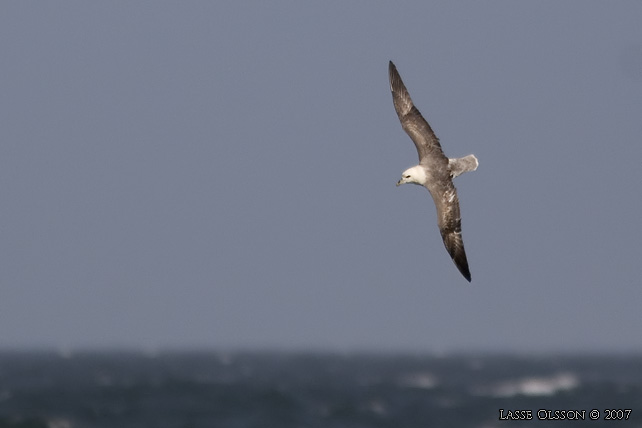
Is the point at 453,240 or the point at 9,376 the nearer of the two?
the point at 453,240

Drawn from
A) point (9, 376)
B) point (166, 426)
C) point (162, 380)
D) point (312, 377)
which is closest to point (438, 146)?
point (166, 426)

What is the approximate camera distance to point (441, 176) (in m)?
22.9

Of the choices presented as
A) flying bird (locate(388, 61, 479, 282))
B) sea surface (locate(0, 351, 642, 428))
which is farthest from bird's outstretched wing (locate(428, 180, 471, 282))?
sea surface (locate(0, 351, 642, 428))

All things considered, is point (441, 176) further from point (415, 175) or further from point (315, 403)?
point (315, 403)

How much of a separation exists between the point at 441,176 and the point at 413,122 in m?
1.54

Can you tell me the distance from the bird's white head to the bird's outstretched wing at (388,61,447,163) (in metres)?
0.32

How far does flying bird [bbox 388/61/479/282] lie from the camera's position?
2269 centimetres

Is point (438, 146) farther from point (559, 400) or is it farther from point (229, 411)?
point (559, 400)

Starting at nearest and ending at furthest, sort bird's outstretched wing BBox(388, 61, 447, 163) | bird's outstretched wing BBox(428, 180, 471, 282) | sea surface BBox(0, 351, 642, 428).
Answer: bird's outstretched wing BBox(428, 180, 471, 282) → bird's outstretched wing BBox(388, 61, 447, 163) → sea surface BBox(0, 351, 642, 428)

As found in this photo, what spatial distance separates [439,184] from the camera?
2283 centimetres

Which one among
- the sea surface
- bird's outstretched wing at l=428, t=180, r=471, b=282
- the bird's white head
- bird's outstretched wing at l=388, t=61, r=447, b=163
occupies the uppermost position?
the sea surface

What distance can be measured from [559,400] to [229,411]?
18315 millimetres

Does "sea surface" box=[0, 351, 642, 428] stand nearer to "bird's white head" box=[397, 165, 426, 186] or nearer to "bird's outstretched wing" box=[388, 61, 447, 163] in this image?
"bird's outstretched wing" box=[388, 61, 447, 163]

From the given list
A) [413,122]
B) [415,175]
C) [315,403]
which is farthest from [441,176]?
[315,403]
